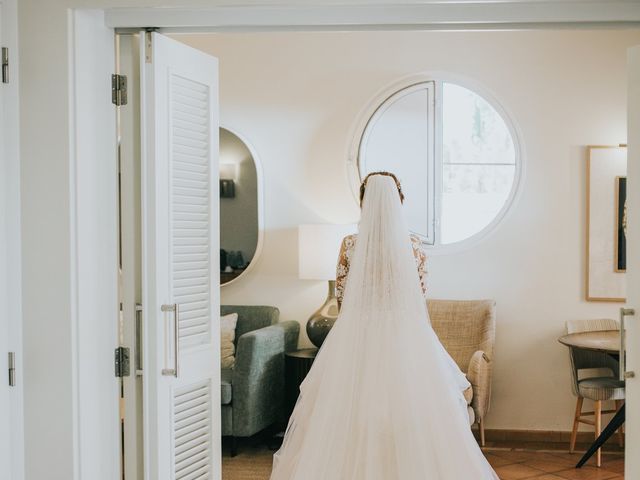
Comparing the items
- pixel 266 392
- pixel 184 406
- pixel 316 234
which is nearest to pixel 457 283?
pixel 316 234

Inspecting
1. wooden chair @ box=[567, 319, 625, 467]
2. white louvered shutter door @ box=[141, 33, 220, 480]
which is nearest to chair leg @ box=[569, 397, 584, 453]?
wooden chair @ box=[567, 319, 625, 467]

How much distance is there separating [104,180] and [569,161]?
12.7ft

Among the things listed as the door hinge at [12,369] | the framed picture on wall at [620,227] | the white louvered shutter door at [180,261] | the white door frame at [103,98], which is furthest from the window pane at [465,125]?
the door hinge at [12,369]

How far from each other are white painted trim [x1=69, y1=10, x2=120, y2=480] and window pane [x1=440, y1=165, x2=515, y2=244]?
3.43 meters

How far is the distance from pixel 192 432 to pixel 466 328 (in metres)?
2.89

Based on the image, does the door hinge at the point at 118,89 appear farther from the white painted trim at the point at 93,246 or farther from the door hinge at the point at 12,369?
the door hinge at the point at 12,369

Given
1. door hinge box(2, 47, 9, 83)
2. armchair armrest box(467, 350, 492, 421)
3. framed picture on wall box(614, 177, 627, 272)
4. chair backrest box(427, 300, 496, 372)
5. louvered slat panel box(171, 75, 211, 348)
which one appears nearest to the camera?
door hinge box(2, 47, 9, 83)

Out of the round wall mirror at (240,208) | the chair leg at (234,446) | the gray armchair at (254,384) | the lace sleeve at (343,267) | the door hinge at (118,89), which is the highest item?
the door hinge at (118,89)

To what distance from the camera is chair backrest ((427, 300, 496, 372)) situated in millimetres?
5480

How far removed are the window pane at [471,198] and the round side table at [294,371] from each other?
52.6 inches

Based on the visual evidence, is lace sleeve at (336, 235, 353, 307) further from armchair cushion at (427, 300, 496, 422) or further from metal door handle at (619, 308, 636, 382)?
metal door handle at (619, 308, 636, 382)

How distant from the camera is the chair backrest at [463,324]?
18.0 ft

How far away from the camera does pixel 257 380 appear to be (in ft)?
16.8

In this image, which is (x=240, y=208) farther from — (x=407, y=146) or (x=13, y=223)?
(x=13, y=223)
